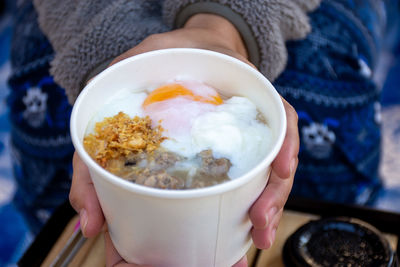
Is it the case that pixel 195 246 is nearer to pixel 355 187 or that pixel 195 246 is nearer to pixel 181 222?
pixel 181 222

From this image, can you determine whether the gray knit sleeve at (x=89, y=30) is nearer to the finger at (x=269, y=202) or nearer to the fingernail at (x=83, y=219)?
the fingernail at (x=83, y=219)

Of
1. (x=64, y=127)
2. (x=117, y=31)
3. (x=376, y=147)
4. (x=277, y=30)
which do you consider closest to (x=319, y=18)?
(x=277, y=30)

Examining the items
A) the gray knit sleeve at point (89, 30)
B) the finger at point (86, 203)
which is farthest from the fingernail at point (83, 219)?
the gray knit sleeve at point (89, 30)

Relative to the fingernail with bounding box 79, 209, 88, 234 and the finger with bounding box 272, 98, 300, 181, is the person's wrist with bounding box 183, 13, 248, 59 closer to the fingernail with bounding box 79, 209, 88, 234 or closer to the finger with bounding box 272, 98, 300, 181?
the finger with bounding box 272, 98, 300, 181

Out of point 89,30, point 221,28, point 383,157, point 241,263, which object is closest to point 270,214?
point 241,263

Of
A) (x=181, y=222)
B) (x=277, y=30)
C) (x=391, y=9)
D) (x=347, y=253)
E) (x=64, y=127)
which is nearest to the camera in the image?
(x=181, y=222)

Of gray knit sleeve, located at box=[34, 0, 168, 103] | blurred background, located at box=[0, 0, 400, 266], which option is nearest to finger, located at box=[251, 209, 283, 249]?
gray knit sleeve, located at box=[34, 0, 168, 103]

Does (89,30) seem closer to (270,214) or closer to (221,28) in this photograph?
(221,28)
